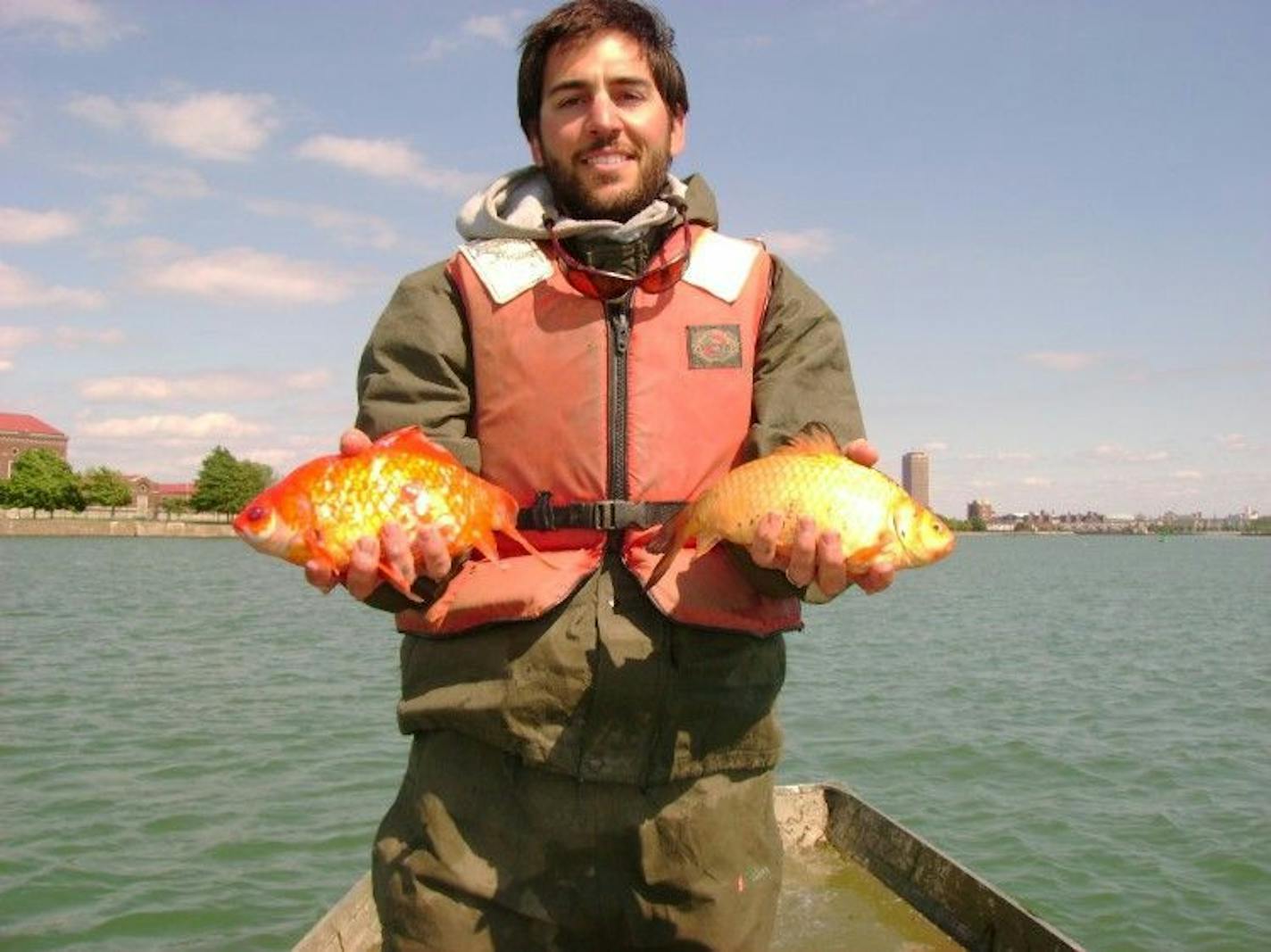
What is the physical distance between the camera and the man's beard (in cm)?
407

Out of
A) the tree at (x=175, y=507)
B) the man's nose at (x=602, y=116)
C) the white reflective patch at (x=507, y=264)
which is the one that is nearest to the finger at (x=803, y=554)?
the white reflective patch at (x=507, y=264)

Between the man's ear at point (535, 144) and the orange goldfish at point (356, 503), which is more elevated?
the man's ear at point (535, 144)

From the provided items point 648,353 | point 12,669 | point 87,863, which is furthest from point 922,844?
point 12,669

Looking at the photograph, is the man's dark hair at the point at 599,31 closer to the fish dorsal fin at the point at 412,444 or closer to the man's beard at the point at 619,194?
the man's beard at the point at 619,194

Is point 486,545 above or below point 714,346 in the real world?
below

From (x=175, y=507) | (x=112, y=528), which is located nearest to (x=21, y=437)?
(x=175, y=507)

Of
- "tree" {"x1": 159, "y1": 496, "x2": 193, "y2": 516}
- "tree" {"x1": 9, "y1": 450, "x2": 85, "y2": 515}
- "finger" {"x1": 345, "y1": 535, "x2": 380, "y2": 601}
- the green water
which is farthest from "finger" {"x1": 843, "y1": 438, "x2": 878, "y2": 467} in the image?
"tree" {"x1": 159, "y1": 496, "x2": 193, "y2": 516}

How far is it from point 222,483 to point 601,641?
433 ft

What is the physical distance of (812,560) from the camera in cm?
352

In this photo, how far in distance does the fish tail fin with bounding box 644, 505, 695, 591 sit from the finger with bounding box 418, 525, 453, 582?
2.11ft

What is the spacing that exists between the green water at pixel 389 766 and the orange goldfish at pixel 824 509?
760cm

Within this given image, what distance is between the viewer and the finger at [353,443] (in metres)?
3.56

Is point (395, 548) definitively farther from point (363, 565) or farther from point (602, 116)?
point (602, 116)

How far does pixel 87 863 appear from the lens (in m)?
11.0
